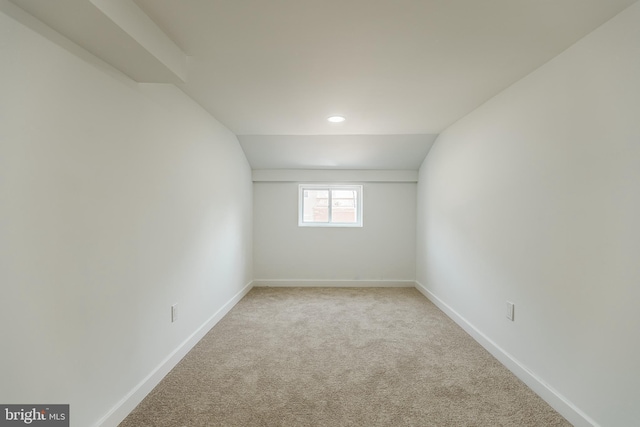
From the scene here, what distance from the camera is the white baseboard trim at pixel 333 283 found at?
4.73 m

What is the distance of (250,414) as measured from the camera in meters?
1.75

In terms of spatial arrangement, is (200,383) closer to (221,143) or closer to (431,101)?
(221,143)

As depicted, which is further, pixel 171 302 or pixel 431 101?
pixel 431 101

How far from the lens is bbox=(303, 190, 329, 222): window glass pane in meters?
4.95

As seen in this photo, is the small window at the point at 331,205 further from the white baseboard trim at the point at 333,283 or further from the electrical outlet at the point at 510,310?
the electrical outlet at the point at 510,310

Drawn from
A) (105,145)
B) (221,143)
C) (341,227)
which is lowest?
(341,227)

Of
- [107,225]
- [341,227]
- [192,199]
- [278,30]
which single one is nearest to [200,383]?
[107,225]

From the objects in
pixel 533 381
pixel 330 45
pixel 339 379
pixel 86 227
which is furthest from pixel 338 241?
pixel 86 227

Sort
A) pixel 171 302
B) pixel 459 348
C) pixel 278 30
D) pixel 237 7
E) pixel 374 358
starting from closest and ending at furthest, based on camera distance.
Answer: pixel 237 7 < pixel 278 30 < pixel 171 302 < pixel 374 358 < pixel 459 348

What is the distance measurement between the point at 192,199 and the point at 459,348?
2607 mm

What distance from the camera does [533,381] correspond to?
1.98 meters

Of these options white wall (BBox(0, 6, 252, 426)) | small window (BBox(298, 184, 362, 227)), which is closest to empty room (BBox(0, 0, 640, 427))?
white wall (BBox(0, 6, 252, 426))

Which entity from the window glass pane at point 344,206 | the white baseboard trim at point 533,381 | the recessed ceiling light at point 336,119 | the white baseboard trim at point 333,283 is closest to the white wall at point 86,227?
the recessed ceiling light at point 336,119

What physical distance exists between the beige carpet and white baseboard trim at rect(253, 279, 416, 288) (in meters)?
1.34
